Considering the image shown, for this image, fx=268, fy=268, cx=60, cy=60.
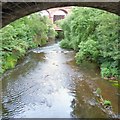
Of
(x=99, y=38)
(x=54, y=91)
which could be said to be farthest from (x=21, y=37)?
(x=54, y=91)

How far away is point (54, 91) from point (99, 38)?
4236 millimetres

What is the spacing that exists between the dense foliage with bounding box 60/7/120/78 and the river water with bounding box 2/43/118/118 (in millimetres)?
648

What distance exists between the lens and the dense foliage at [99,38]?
11.3m

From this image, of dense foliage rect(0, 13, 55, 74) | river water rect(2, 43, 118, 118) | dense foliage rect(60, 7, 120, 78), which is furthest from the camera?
dense foliage rect(0, 13, 55, 74)

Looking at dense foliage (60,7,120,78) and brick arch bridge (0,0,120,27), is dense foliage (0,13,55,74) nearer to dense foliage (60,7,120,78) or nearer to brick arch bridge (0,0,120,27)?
dense foliage (60,7,120,78)

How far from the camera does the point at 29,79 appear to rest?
1205 centimetres

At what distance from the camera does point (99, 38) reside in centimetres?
1332

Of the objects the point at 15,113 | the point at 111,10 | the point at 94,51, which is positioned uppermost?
the point at 111,10

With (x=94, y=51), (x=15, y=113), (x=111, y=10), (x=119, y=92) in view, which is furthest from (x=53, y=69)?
(x=111, y=10)

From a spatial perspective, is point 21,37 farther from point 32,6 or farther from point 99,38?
point 32,6

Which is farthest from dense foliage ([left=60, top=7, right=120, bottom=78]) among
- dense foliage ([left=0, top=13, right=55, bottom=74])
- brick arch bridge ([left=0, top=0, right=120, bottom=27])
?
brick arch bridge ([left=0, top=0, right=120, bottom=27])

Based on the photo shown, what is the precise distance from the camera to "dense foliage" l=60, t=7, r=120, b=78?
11297mm

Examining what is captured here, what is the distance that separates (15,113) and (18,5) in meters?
4.60

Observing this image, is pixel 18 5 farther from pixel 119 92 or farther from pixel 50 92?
pixel 119 92
